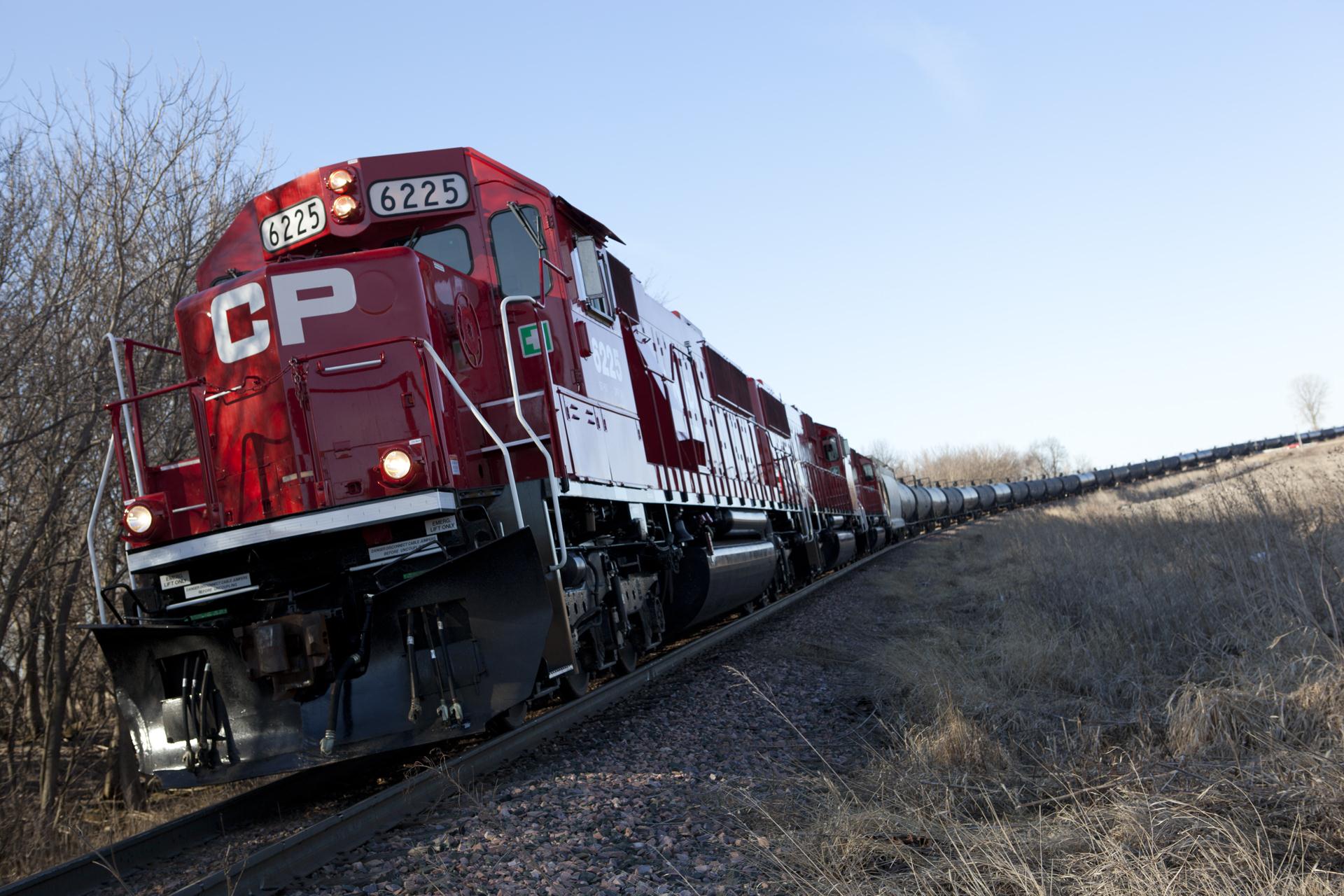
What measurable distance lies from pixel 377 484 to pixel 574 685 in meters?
2.30

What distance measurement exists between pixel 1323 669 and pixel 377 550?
4.75 meters

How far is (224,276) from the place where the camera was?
6449 millimetres

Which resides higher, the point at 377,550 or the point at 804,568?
the point at 377,550

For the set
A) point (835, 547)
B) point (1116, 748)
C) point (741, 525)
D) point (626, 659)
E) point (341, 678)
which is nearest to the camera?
point (1116, 748)

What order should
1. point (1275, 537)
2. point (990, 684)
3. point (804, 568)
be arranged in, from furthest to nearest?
1. point (804, 568)
2. point (1275, 537)
3. point (990, 684)

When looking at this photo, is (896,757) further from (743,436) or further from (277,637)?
(743,436)

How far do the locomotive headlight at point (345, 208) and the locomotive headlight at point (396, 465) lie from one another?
1919mm

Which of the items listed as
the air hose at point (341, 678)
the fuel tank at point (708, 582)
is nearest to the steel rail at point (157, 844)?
the air hose at point (341, 678)

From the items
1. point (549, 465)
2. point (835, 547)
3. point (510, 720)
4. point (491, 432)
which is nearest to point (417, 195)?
point (491, 432)

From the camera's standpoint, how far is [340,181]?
6.17 m

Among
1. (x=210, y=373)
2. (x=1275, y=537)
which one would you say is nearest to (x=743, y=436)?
(x=1275, y=537)

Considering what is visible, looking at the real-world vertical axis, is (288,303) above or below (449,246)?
below

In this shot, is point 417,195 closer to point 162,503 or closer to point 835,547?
point 162,503

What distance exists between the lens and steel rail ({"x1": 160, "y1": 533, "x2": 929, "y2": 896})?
356 centimetres
